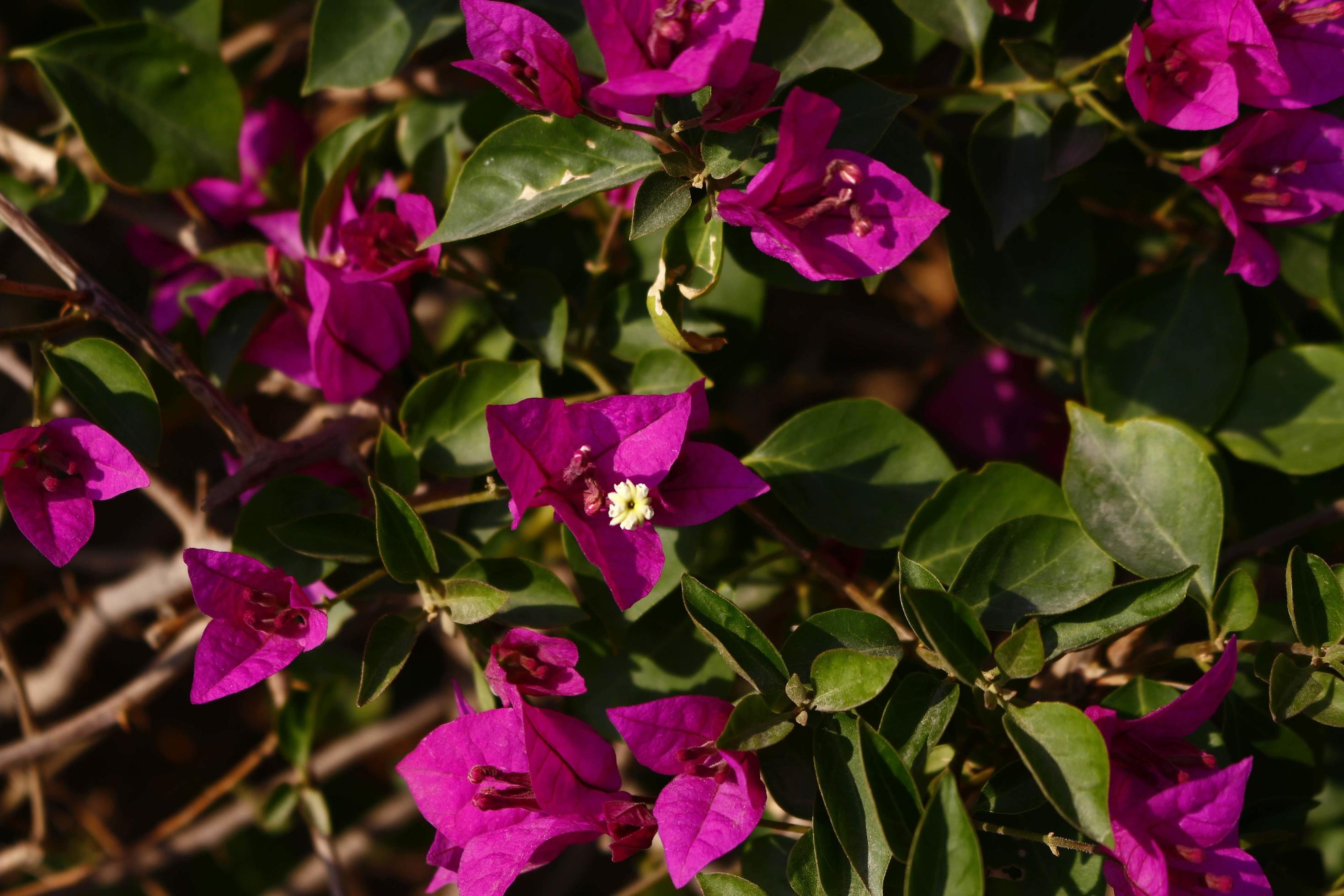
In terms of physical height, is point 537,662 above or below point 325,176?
below

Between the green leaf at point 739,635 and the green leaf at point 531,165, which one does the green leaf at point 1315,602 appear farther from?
the green leaf at point 531,165

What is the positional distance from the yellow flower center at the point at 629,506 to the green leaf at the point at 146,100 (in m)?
0.70

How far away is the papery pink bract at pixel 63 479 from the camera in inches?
33.5

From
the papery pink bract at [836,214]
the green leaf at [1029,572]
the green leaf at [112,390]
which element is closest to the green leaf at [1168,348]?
the green leaf at [1029,572]

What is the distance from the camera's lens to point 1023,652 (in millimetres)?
768

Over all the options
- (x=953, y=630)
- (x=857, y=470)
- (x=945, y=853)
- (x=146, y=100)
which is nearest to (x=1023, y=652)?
(x=953, y=630)

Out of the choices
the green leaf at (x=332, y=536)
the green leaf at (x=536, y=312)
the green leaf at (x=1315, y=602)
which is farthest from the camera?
the green leaf at (x=536, y=312)

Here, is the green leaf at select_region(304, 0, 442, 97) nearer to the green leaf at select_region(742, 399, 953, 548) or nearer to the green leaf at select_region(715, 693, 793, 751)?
the green leaf at select_region(742, 399, 953, 548)

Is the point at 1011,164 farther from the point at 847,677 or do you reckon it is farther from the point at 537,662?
the point at 537,662

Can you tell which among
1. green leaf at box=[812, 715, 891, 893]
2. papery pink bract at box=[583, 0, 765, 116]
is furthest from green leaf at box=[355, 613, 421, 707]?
papery pink bract at box=[583, 0, 765, 116]

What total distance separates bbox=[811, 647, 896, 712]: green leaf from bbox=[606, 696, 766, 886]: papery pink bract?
84mm

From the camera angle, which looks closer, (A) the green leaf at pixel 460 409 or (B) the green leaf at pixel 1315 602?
(B) the green leaf at pixel 1315 602

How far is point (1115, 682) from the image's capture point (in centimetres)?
95

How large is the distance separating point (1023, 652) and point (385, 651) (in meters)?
0.53
